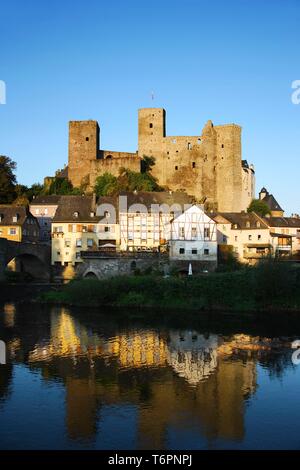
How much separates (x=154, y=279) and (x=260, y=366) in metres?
16.1

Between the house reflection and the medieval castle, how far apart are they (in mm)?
36602

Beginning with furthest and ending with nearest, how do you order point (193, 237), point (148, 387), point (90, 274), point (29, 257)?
point (29, 257) < point (193, 237) < point (90, 274) < point (148, 387)

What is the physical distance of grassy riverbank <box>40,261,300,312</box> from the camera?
33906 mm

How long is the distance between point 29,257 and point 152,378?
28415mm

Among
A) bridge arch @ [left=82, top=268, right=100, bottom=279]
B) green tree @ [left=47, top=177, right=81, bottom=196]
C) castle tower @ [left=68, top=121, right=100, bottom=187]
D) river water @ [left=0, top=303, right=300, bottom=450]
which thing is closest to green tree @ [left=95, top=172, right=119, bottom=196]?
green tree @ [left=47, top=177, right=81, bottom=196]

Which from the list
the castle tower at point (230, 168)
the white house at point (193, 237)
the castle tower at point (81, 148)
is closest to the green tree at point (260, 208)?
the castle tower at point (230, 168)

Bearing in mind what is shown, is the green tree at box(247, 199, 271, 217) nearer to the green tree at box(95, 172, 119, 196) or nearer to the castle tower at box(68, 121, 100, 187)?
the green tree at box(95, 172, 119, 196)

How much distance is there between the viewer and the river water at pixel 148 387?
13.7 metres

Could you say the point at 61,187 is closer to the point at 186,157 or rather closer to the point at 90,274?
the point at 186,157

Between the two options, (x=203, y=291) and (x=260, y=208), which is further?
(x=260, y=208)

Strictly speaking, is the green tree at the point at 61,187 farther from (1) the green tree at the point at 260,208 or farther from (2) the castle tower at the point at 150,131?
(1) the green tree at the point at 260,208

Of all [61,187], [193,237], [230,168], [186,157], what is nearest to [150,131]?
[186,157]

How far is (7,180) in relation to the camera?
56.5m

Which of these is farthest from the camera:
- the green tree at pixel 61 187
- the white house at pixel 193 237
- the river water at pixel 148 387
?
the green tree at pixel 61 187
